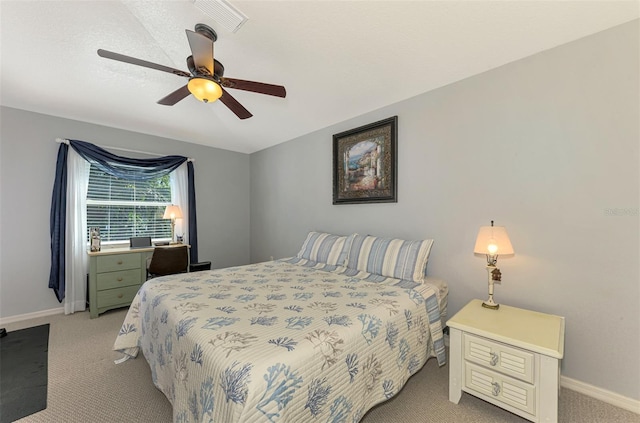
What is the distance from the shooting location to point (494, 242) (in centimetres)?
185

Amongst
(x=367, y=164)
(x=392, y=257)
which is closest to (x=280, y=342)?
(x=392, y=257)

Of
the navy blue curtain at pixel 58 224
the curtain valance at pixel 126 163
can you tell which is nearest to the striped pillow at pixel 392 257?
the curtain valance at pixel 126 163

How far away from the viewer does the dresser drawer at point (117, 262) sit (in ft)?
10.5

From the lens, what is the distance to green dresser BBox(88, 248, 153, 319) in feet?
10.3

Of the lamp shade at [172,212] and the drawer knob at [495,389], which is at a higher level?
the lamp shade at [172,212]

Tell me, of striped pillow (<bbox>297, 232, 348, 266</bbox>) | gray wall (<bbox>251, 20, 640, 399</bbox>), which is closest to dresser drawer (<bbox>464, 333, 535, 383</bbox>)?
gray wall (<bbox>251, 20, 640, 399</bbox>)

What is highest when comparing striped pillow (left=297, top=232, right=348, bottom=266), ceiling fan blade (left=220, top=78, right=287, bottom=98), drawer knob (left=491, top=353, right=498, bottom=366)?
ceiling fan blade (left=220, top=78, right=287, bottom=98)

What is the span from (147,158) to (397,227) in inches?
146

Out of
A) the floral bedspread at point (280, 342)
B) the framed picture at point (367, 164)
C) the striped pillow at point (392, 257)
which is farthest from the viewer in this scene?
the framed picture at point (367, 164)

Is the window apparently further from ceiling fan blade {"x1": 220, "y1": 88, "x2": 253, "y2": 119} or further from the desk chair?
ceiling fan blade {"x1": 220, "y1": 88, "x2": 253, "y2": 119}

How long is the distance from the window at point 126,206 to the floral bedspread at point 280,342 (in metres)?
2.17

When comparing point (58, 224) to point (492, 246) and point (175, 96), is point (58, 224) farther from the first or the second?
point (492, 246)

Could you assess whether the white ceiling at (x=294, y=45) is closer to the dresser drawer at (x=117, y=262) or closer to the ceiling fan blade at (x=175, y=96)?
the ceiling fan blade at (x=175, y=96)

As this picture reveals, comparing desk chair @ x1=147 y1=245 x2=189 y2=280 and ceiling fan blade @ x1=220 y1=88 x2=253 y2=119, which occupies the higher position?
ceiling fan blade @ x1=220 y1=88 x2=253 y2=119
